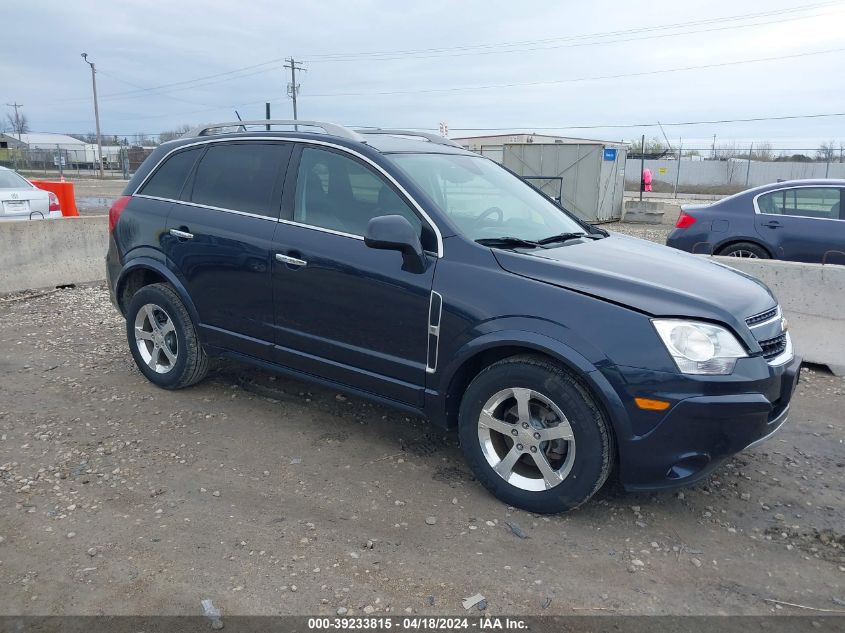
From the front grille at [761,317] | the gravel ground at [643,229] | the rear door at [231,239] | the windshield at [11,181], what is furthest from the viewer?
the gravel ground at [643,229]

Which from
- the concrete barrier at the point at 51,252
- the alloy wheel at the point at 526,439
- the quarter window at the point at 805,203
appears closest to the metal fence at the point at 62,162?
the concrete barrier at the point at 51,252

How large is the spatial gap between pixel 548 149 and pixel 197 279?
54.0 ft

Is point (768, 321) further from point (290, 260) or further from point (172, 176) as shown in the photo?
point (172, 176)

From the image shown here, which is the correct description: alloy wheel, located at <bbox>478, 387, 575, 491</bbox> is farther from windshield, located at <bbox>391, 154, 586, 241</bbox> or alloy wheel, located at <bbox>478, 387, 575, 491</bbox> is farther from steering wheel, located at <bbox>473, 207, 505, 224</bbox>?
steering wheel, located at <bbox>473, 207, 505, 224</bbox>

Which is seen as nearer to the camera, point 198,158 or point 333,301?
point 333,301

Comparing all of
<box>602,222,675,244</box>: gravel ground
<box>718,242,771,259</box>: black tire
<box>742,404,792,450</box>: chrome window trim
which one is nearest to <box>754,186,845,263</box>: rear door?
<box>718,242,771,259</box>: black tire

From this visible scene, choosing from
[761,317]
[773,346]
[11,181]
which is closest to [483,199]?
[761,317]

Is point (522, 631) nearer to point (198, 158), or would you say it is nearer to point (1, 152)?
point (198, 158)

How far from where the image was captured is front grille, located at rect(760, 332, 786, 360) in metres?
3.35

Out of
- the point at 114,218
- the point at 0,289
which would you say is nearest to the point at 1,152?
the point at 0,289

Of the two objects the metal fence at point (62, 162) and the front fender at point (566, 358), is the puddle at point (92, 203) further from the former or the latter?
→ the metal fence at point (62, 162)

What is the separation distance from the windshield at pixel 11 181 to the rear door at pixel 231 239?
7661mm

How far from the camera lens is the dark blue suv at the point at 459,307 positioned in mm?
3152

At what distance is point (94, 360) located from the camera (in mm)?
5828
